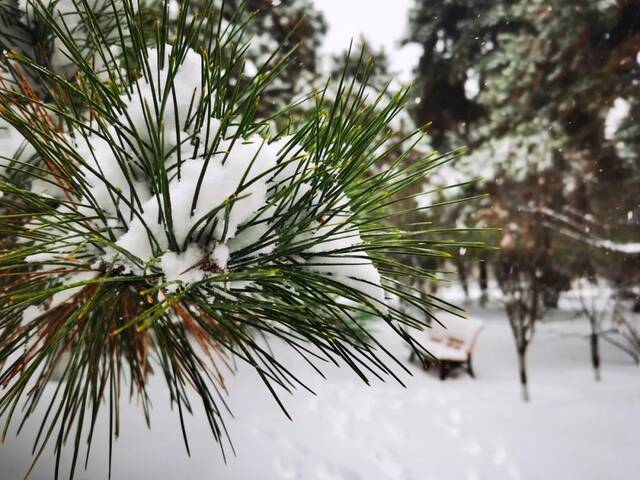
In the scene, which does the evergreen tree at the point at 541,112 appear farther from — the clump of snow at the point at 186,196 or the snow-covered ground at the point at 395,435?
the clump of snow at the point at 186,196

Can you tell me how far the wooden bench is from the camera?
5548 millimetres

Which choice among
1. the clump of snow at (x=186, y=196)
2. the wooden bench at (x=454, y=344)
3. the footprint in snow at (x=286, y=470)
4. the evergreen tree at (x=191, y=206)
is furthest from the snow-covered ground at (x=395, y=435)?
the clump of snow at (x=186, y=196)

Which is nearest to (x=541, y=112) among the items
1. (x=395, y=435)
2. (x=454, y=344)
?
(x=454, y=344)

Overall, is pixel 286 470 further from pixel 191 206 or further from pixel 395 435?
pixel 191 206

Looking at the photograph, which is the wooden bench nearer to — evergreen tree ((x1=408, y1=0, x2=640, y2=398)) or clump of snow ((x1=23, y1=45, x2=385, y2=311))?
evergreen tree ((x1=408, y1=0, x2=640, y2=398))

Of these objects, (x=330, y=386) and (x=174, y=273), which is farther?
(x=330, y=386)

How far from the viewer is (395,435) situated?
3.28 m

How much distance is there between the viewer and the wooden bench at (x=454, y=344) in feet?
18.2

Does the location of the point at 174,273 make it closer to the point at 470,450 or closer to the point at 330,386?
the point at 470,450

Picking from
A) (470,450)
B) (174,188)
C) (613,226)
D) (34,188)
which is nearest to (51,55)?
(34,188)

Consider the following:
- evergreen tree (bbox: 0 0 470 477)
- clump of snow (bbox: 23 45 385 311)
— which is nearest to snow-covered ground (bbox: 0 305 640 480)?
evergreen tree (bbox: 0 0 470 477)

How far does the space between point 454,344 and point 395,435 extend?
3288 millimetres

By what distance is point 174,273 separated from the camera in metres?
0.65

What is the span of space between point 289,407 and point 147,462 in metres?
1.77
